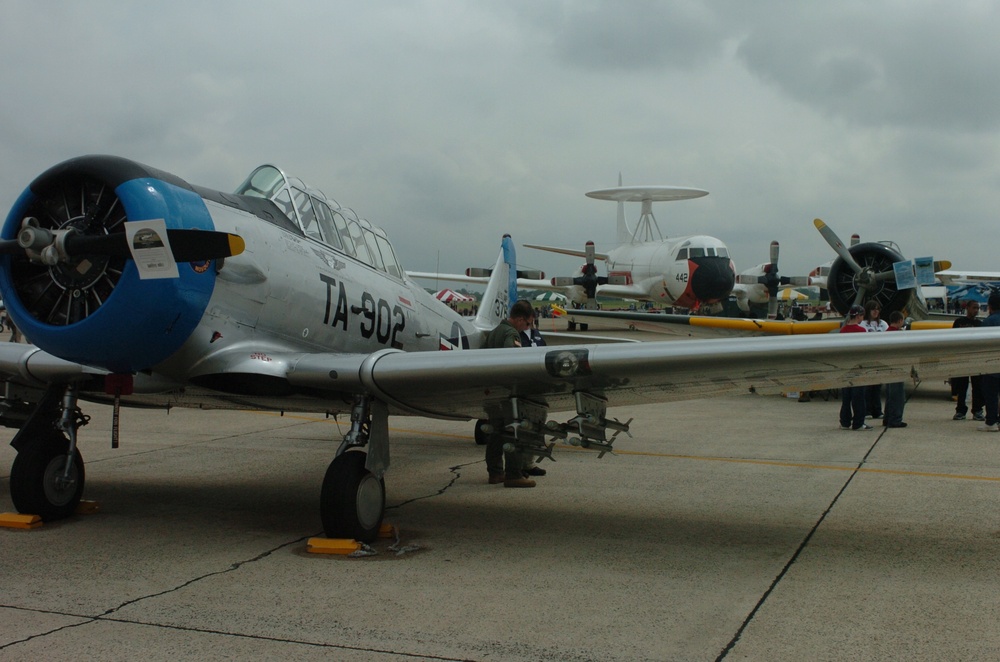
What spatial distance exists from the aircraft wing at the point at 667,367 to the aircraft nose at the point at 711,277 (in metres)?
31.6

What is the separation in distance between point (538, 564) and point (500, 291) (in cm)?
633

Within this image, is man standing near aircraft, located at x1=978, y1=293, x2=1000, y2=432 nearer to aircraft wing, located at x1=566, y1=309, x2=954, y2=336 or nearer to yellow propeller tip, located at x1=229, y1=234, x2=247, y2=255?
aircraft wing, located at x1=566, y1=309, x2=954, y2=336

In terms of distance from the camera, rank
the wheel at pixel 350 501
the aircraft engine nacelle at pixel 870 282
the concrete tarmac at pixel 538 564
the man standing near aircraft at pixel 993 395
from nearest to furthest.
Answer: the concrete tarmac at pixel 538 564 < the wheel at pixel 350 501 < the man standing near aircraft at pixel 993 395 < the aircraft engine nacelle at pixel 870 282

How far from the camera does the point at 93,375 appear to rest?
582 centimetres

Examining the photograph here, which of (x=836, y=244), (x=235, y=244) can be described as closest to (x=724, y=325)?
(x=836, y=244)

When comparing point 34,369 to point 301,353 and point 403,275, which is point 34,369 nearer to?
point 301,353

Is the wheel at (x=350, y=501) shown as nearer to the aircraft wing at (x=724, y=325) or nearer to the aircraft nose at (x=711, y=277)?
the aircraft wing at (x=724, y=325)

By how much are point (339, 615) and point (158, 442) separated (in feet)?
23.1

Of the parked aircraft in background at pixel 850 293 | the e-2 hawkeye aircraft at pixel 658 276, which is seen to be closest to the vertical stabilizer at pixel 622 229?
the e-2 hawkeye aircraft at pixel 658 276

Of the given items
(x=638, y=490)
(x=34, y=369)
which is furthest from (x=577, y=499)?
(x=34, y=369)

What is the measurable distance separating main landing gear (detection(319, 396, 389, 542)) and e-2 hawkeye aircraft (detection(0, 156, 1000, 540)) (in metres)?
0.01

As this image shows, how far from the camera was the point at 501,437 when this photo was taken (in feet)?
23.8

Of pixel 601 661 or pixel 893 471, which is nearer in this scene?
pixel 601 661

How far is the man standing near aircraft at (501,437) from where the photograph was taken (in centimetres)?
732
